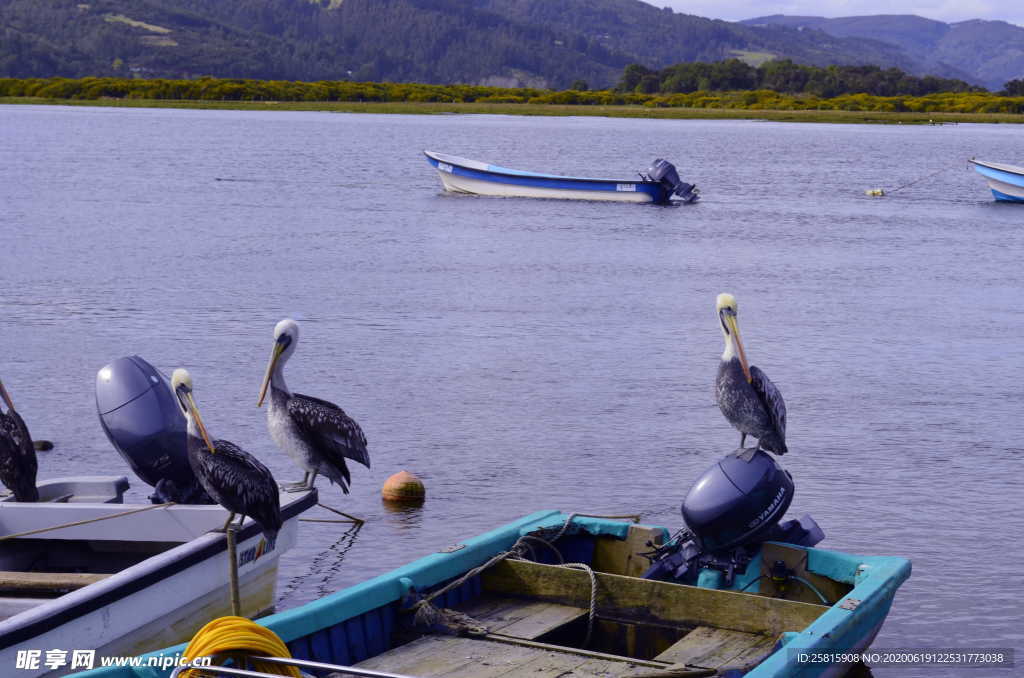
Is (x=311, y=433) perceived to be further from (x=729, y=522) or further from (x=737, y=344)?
(x=729, y=522)

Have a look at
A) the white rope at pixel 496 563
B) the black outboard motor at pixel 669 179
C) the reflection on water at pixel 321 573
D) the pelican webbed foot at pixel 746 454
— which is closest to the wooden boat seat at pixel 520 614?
the white rope at pixel 496 563

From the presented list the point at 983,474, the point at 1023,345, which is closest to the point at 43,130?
the point at 1023,345

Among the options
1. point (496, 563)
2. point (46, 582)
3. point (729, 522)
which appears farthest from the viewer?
point (496, 563)

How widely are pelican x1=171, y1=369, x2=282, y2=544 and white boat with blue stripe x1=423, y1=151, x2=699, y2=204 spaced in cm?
3512

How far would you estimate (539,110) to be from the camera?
141 metres

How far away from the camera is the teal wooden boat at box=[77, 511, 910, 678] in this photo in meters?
7.75

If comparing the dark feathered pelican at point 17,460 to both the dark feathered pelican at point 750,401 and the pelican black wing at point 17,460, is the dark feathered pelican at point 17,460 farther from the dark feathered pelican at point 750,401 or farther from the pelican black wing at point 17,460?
the dark feathered pelican at point 750,401

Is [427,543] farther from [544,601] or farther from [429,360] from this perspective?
[429,360]

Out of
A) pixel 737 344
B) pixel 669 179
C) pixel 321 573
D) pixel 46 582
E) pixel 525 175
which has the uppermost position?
pixel 737 344

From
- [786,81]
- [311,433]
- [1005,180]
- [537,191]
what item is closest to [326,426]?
[311,433]

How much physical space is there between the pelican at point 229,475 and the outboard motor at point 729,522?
2.57 meters

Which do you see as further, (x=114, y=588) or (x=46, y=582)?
(x=46, y=582)

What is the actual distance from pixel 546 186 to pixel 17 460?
35.5 m

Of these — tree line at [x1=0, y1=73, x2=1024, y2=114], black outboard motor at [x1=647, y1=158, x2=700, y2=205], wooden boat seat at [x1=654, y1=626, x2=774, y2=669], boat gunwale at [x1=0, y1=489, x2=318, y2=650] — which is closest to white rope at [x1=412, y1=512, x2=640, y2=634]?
wooden boat seat at [x1=654, y1=626, x2=774, y2=669]
